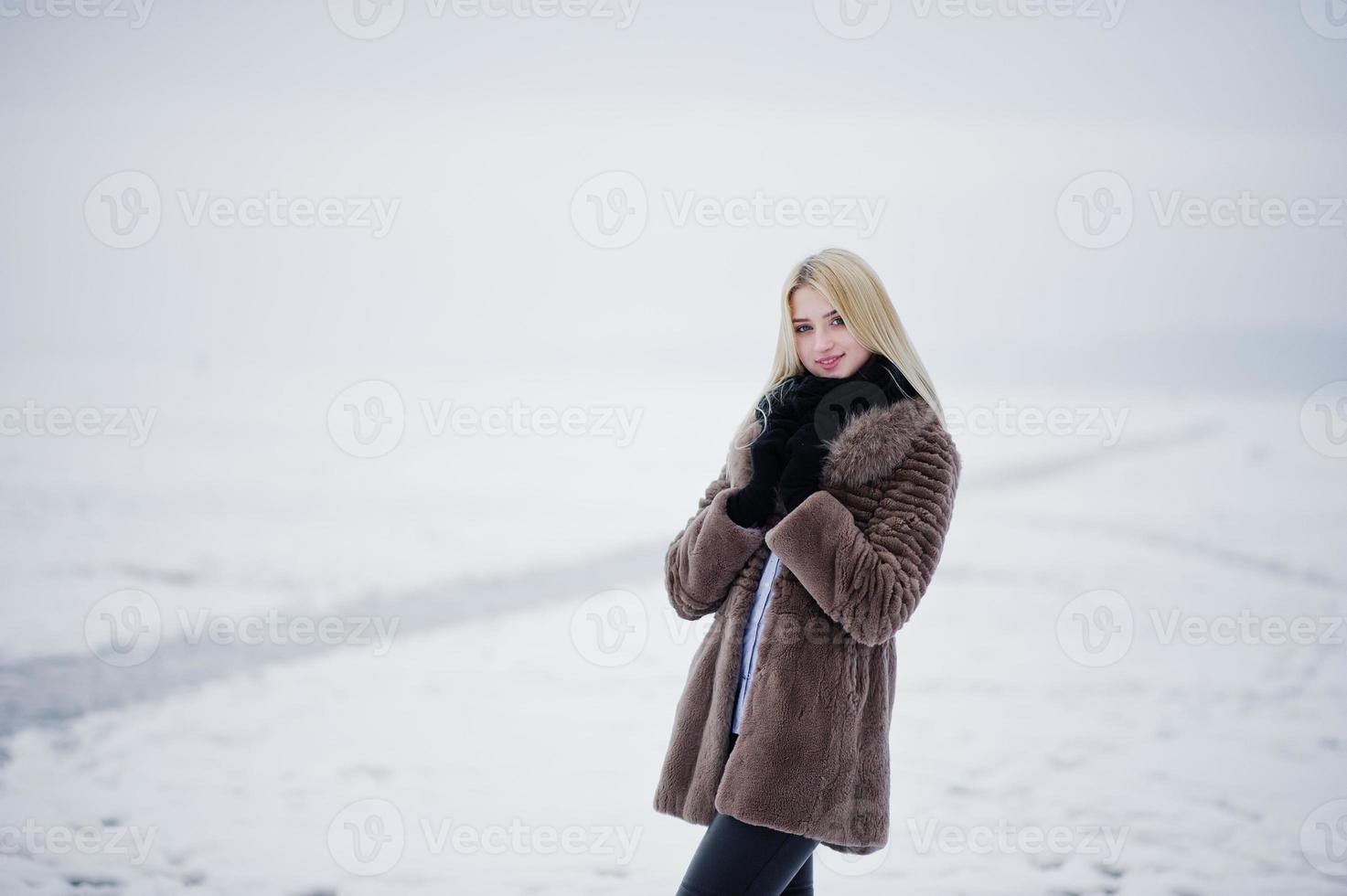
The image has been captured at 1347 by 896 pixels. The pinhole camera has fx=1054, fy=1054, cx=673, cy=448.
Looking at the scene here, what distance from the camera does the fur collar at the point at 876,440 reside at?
1.36 meters

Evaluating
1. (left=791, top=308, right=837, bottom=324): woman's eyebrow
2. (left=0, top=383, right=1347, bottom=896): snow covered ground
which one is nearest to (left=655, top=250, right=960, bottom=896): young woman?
(left=791, top=308, right=837, bottom=324): woman's eyebrow

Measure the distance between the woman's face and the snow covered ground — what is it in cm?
152

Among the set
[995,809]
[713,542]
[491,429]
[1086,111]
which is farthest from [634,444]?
[713,542]

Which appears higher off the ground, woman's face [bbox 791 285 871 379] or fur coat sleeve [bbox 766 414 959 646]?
woman's face [bbox 791 285 871 379]

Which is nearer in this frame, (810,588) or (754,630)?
(810,588)

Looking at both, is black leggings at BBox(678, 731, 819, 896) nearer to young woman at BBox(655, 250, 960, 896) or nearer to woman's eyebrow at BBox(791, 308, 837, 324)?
young woman at BBox(655, 250, 960, 896)

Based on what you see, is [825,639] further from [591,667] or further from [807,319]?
[591,667]

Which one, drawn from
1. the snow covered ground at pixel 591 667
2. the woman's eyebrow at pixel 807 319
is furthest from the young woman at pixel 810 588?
the snow covered ground at pixel 591 667

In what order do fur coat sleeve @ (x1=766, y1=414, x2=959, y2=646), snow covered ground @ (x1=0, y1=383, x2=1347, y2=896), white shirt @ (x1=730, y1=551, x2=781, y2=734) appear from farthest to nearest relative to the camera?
snow covered ground @ (x1=0, y1=383, x2=1347, y2=896), white shirt @ (x1=730, y1=551, x2=781, y2=734), fur coat sleeve @ (x1=766, y1=414, x2=959, y2=646)

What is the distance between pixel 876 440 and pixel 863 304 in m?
0.20

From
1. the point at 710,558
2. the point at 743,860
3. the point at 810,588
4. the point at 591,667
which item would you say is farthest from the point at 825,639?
the point at 591,667

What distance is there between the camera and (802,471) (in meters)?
1.39

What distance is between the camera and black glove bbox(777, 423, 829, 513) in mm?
1377

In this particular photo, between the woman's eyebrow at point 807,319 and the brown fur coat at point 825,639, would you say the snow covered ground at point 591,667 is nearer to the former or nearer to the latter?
the brown fur coat at point 825,639
